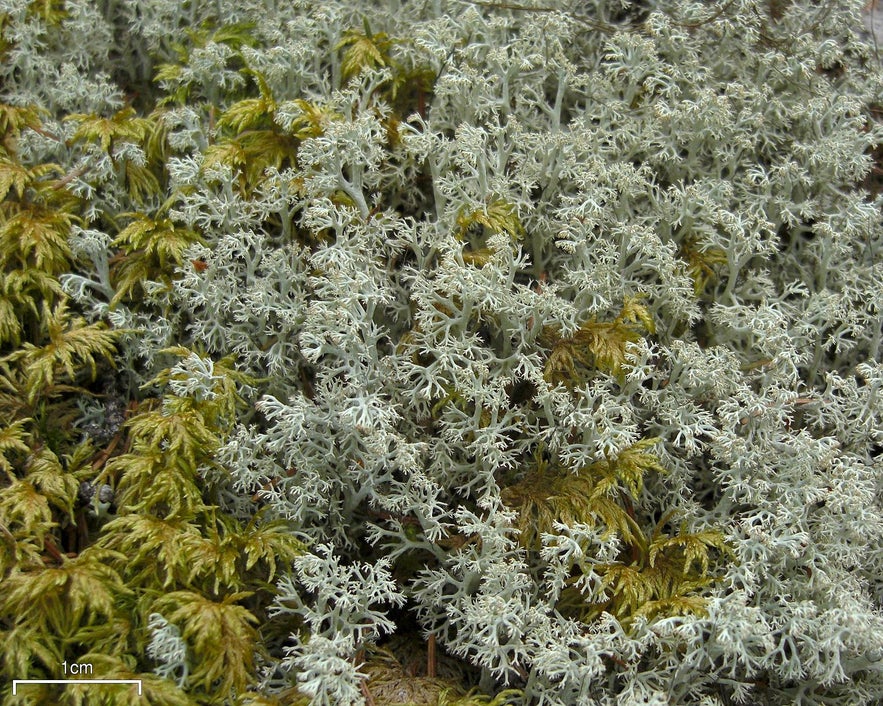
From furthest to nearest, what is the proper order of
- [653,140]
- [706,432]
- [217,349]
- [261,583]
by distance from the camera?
[653,140]
[217,349]
[706,432]
[261,583]

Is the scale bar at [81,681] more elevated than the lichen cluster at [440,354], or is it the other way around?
the lichen cluster at [440,354]

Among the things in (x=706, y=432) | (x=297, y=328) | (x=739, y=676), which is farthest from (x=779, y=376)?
(x=297, y=328)

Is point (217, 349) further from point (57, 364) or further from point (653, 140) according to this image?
point (653, 140)

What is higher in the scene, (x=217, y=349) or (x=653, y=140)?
(x=653, y=140)

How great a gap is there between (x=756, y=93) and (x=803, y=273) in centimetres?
73

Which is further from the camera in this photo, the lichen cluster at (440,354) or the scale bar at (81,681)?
the lichen cluster at (440,354)

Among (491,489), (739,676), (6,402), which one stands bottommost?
(739,676)

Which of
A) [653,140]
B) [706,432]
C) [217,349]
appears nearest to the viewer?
[706,432]

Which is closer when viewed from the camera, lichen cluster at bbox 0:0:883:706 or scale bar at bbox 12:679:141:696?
scale bar at bbox 12:679:141:696

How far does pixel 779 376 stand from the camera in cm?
254

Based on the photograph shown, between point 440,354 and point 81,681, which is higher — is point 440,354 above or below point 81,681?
above

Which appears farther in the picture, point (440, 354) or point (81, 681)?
point (440, 354)

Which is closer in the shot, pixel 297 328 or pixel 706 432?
pixel 706 432

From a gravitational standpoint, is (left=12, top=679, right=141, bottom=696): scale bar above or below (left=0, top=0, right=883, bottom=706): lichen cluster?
below
